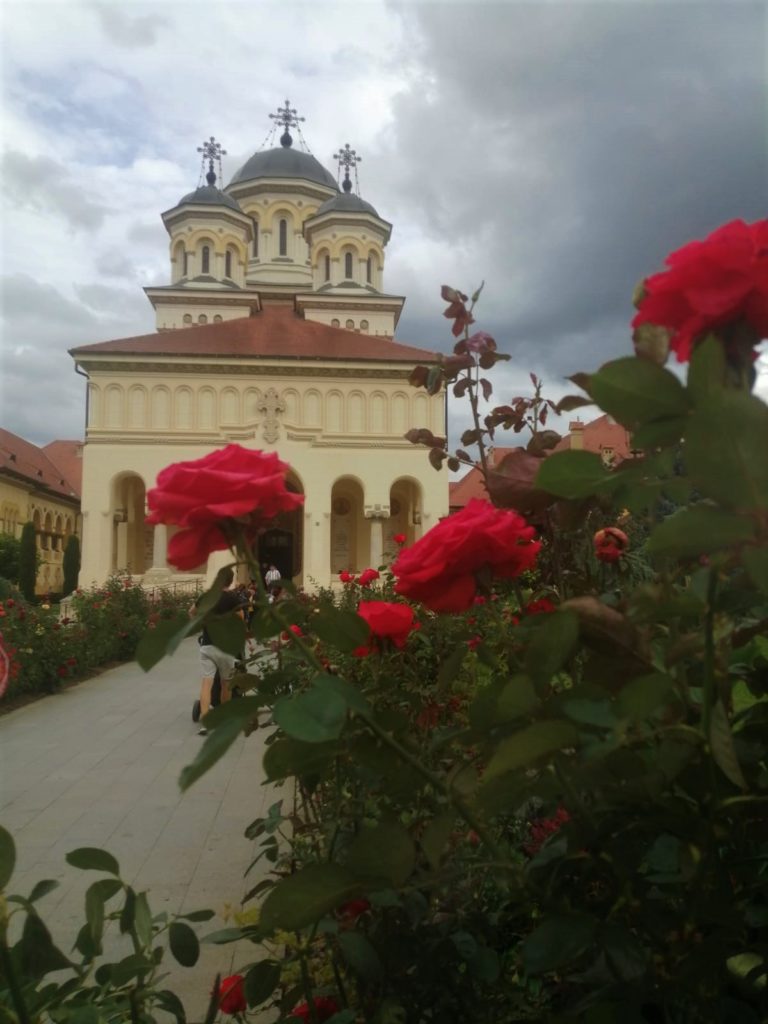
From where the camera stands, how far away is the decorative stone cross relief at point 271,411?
30.8 metres

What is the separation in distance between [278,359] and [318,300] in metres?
7.81

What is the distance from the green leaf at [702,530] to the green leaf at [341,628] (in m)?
0.42

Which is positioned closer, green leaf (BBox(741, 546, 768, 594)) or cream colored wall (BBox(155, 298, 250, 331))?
green leaf (BBox(741, 546, 768, 594))

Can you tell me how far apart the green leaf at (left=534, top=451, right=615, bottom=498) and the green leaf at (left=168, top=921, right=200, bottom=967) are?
91cm

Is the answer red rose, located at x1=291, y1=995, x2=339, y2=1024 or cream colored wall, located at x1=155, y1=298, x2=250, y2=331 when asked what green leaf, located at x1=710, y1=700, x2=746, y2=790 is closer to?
red rose, located at x1=291, y1=995, x2=339, y2=1024

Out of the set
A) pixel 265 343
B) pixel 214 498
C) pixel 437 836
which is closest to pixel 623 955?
pixel 437 836

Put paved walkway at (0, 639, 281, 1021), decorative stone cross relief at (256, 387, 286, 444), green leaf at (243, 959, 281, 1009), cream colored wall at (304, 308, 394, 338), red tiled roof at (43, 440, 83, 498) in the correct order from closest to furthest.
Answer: green leaf at (243, 959, 281, 1009) < paved walkway at (0, 639, 281, 1021) < decorative stone cross relief at (256, 387, 286, 444) < cream colored wall at (304, 308, 394, 338) < red tiled roof at (43, 440, 83, 498)

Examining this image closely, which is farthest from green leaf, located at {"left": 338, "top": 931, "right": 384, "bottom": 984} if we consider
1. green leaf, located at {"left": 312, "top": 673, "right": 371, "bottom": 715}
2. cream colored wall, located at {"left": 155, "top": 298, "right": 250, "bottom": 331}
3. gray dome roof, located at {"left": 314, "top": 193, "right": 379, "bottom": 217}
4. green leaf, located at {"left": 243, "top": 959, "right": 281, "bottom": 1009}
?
gray dome roof, located at {"left": 314, "top": 193, "right": 379, "bottom": 217}

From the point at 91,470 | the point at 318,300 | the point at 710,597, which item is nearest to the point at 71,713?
the point at 710,597

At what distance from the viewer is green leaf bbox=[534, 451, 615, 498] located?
2.42ft

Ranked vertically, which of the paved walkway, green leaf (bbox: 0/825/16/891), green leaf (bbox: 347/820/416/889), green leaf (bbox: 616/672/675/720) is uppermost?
green leaf (bbox: 616/672/675/720)

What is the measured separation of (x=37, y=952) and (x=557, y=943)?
0.66m

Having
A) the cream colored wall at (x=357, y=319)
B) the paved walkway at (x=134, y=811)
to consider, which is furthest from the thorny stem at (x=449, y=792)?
the cream colored wall at (x=357, y=319)

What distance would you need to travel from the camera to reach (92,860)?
41.6 inches
